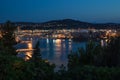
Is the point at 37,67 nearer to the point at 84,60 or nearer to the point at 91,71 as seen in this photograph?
the point at 91,71

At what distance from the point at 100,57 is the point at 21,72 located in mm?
5278

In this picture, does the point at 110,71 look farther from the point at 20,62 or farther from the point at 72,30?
the point at 72,30

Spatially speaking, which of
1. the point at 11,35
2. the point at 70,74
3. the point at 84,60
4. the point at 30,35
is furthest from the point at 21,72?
the point at 30,35

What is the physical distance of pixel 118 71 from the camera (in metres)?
6.07

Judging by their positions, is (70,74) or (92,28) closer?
(70,74)

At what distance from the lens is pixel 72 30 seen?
9912 cm

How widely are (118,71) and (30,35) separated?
7560cm

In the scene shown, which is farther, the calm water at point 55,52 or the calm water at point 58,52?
the calm water at point 58,52

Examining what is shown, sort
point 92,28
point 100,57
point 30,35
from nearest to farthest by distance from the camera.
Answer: point 100,57 → point 30,35 → point 92,28

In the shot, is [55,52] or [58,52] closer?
[58,52]

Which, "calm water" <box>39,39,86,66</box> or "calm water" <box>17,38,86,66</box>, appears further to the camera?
"calm water" <box>39,39,86,66</box>

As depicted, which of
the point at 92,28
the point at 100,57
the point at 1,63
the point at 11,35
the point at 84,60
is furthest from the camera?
the point at 92,28

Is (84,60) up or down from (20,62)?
down

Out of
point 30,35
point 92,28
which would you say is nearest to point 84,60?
point 30,35
